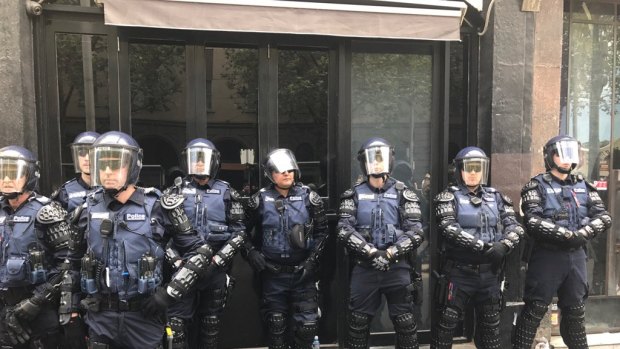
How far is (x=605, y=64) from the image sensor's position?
5770mm

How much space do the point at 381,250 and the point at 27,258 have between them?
279 cm

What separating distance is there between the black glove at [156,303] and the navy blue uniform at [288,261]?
1296 millimetres

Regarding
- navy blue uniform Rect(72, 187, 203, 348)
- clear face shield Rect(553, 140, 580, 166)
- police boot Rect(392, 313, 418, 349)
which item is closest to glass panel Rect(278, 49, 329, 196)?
police boot Rect(392, 313, 418, 349)

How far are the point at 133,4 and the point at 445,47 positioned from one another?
320 cm

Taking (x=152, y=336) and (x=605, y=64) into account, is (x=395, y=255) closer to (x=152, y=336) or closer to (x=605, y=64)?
(x=152, y=336)

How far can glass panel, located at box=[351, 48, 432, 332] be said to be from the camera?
526 cm

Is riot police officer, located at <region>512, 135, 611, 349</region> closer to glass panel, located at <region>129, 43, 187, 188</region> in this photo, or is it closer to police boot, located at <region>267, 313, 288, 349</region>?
police boot, located at <region>267, 313, 288, 349</region>

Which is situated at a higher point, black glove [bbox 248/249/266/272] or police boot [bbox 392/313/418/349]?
black glove [bbox 248/249/266/272]

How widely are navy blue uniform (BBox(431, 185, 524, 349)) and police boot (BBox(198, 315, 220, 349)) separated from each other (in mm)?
2073

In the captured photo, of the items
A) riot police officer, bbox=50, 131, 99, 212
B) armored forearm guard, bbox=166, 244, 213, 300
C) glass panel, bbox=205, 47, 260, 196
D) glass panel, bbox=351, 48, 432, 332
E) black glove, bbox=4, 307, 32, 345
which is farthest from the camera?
glass panel, bbox=351, 48, 432, 332

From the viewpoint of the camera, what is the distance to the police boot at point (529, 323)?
4.56 metres

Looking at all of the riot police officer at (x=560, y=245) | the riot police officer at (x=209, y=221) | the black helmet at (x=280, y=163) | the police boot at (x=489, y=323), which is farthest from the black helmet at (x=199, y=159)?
the riot police officer at (x=560, y=245)

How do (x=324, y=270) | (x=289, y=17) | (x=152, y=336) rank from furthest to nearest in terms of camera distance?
(x=324, y=270) → (x=289, y=17) → (x=152, y=336)

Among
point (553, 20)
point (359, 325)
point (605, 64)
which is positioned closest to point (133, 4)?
point (359, 325)
